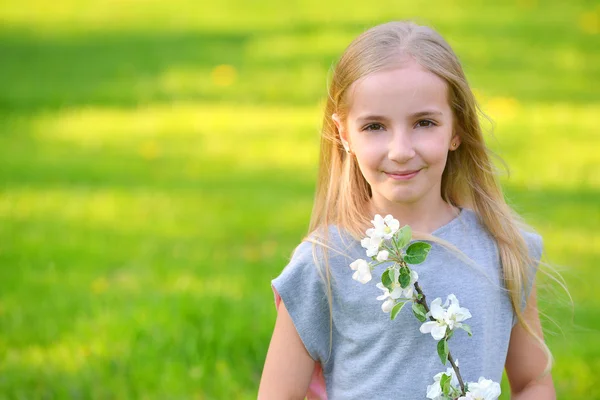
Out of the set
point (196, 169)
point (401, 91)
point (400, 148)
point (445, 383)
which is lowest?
point (196, 169)

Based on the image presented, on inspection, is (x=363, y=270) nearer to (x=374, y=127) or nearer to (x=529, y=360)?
(x=374, y=127)

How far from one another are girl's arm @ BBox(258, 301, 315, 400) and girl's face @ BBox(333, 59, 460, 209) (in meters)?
0.43

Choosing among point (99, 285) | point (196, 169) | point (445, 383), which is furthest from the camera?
point (196, 169)

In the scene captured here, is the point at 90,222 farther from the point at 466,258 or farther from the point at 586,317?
the point at 466,258

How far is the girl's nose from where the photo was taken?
250 centimetres

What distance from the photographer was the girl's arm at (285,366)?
2.64 meters

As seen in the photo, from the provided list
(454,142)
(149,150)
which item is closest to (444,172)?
(454,142)

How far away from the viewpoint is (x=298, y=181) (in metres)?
6.75

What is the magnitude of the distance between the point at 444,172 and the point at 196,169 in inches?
173

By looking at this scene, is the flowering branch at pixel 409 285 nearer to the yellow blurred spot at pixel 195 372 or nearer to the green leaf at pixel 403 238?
the green leaf at pixel 403 238

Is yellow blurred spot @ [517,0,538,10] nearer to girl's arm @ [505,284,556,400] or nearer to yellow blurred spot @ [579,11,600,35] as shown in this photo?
yellow blurred spot @ [579,11,600,35]

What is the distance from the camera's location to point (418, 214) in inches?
107

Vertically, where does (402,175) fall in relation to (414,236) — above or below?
above

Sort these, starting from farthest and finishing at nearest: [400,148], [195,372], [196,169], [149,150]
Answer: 1. [149,150]
2. [196,169]
3. [195,372]
4. [400,148]
